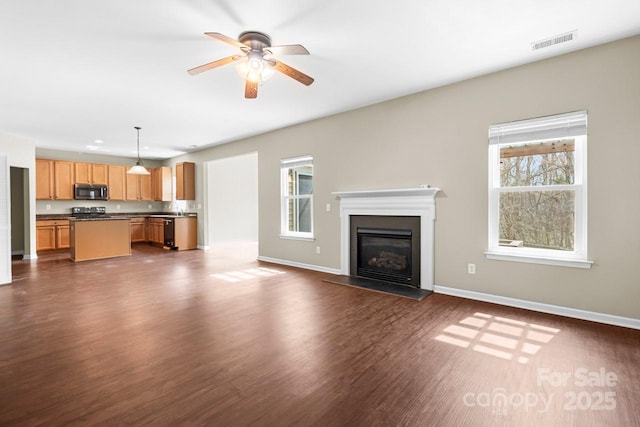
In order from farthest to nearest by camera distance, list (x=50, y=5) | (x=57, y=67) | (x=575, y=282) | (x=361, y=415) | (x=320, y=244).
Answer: (x=320, y=244), (x=57, y=67), (x=575, y=282), (x=50, y=5), (x=361, y=415)

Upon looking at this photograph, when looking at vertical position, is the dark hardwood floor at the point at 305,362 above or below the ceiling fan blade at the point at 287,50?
below

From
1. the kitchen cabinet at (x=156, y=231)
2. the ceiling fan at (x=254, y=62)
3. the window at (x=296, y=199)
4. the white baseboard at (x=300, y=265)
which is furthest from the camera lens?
the kitchen cabinet at (x=156, y=231)

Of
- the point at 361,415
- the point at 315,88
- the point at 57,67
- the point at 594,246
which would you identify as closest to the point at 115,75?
the point at 57,67

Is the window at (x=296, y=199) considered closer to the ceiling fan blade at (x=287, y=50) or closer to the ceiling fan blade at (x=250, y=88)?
the ceiling fan blade at (x=250, y=88)

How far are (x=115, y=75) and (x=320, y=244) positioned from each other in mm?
3657

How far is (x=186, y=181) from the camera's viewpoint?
8305 millimetres

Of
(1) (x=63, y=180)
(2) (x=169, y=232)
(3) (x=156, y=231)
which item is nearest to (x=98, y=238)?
(2) (x=169, y=232)

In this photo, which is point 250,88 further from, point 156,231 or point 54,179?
point 54,179

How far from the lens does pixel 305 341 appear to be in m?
2.62

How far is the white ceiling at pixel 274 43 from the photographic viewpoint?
94.5 inches

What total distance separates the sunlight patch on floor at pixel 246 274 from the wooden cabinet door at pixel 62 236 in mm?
5344

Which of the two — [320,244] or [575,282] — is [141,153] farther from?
[575,282]

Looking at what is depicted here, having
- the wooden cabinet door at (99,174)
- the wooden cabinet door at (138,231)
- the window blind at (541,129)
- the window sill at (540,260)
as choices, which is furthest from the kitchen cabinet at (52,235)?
the window blind at (541,129)

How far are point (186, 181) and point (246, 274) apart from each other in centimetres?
434
